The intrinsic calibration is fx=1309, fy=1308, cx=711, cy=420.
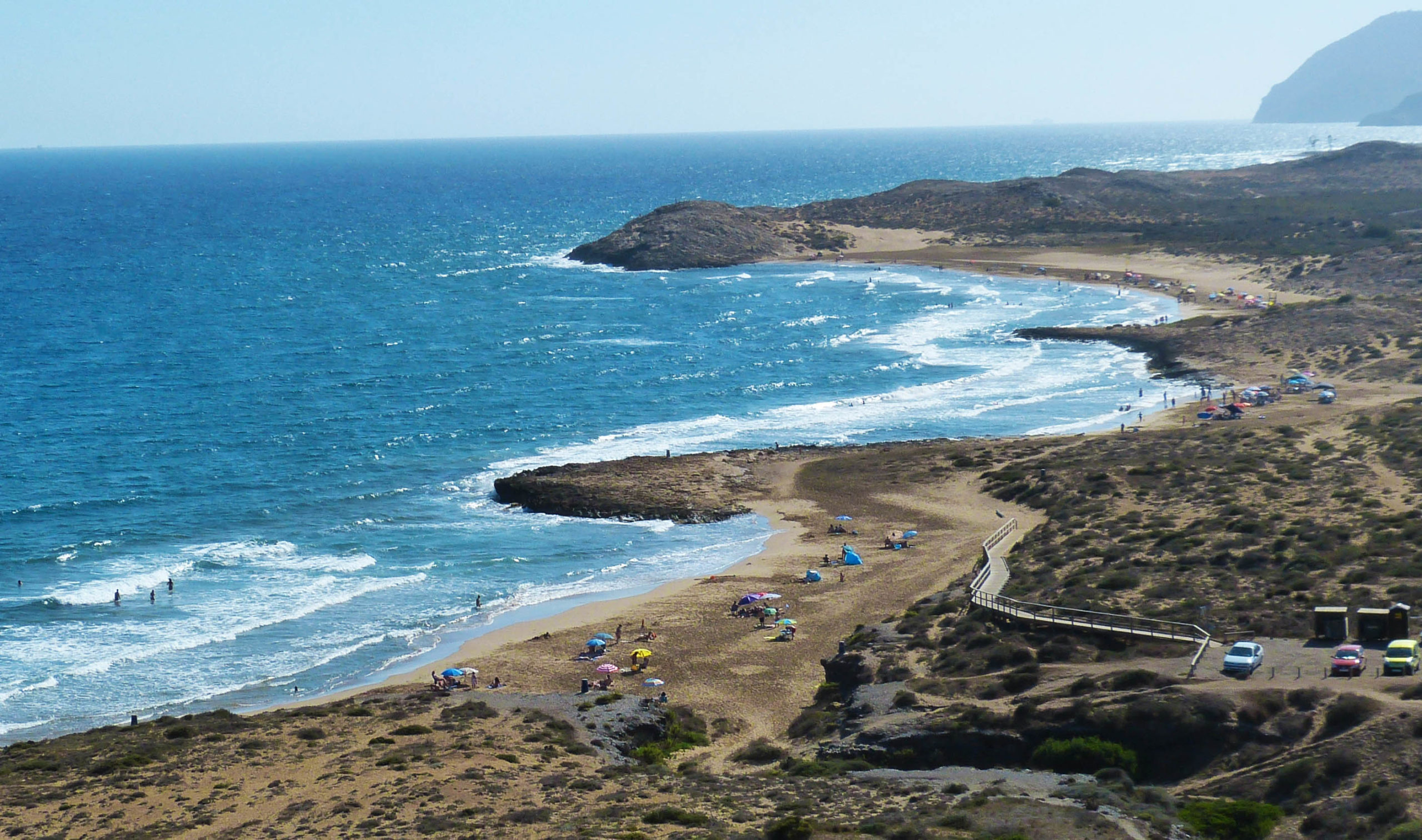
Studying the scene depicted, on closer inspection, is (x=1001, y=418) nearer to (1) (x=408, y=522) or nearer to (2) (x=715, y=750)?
(1) (x=408, y=522)

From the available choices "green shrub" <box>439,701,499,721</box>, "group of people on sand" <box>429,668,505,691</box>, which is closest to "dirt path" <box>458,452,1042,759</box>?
"group of people on sand" <box>429,668,505,691</box>

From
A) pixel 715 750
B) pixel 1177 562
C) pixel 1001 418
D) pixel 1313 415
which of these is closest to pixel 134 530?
pixel 715 750

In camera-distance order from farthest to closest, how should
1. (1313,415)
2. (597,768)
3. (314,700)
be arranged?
(1313,415), (314,700), (597,768)

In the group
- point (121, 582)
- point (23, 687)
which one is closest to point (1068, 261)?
point (121, 582)

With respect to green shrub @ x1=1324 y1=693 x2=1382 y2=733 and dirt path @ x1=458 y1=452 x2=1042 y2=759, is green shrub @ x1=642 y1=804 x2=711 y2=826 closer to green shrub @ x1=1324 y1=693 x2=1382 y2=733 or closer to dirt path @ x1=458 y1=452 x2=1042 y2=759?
dirt path @ x1=458 y1=452 x2=1042 y2=759

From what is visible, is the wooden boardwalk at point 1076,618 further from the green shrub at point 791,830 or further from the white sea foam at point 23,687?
the white sea foam at point 23,687
